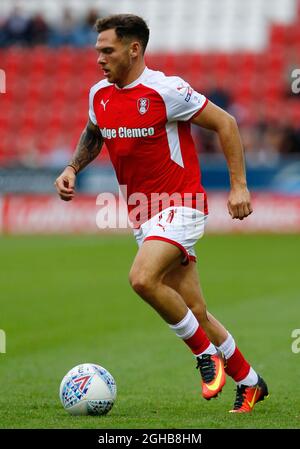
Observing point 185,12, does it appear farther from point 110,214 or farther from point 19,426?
point 19,426

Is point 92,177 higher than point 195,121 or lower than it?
lower

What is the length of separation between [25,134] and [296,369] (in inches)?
840

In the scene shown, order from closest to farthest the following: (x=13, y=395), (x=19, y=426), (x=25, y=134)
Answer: (x=19, y=426), (x=13, y=395), (x=25, y=134)

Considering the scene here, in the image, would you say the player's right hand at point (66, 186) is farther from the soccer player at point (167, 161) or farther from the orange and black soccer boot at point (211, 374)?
the orange and black soccer boot at point (211, 374)

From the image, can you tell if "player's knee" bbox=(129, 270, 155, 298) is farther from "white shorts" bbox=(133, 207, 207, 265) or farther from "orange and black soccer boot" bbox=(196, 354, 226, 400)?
"orange and black soccer boot" bbox=(196, 354, 226, 400)

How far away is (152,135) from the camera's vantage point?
7.05 m

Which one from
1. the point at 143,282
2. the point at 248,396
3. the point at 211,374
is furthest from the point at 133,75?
the point at 248,396

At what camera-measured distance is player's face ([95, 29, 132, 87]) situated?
702 centimetres

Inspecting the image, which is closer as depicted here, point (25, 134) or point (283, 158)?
point (283, 158)

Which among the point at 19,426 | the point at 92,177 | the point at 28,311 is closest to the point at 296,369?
the point at 19,426

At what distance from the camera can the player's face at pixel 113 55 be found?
702cm

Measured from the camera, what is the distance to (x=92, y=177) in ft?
77.6

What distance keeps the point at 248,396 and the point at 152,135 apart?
1872mm

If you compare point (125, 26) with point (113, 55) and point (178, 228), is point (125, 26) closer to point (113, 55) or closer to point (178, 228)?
point (113, 55)
